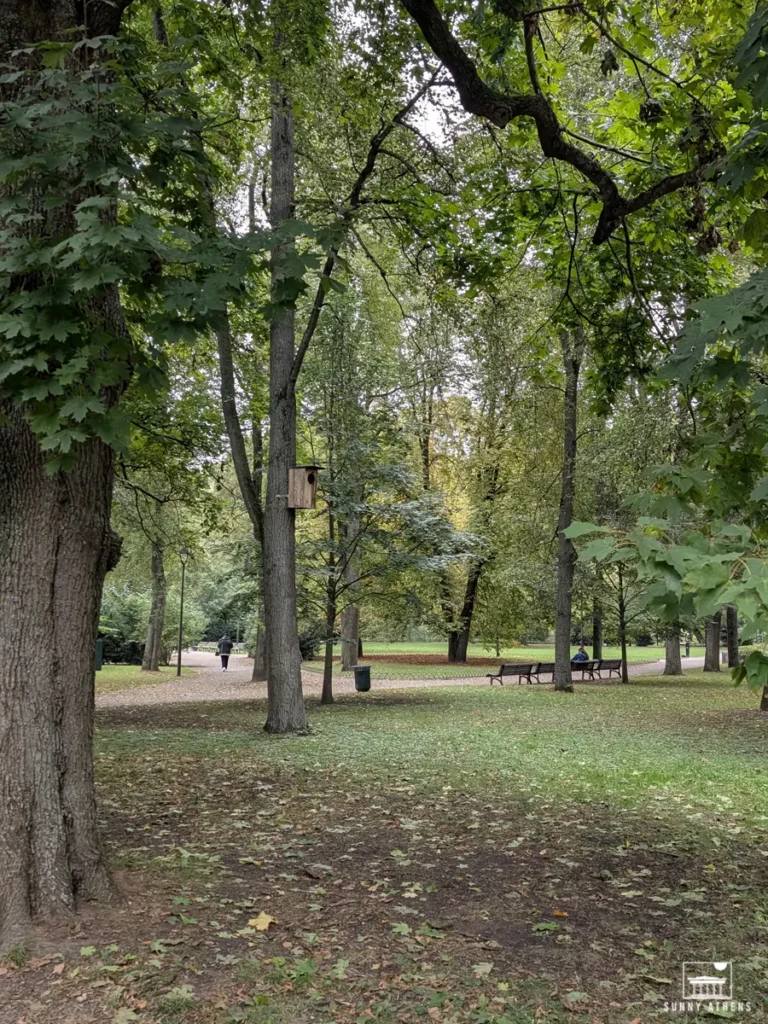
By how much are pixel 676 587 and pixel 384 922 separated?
8.55 ft

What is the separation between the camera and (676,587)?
237 cm

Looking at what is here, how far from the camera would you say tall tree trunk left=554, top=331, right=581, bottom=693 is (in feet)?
57.9

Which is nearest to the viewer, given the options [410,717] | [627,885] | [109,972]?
[109,972]

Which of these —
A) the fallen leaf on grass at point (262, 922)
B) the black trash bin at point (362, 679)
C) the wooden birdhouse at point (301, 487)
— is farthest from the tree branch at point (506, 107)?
the black trash bin at point (362, 679)

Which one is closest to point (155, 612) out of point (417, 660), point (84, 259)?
point (417, 660)

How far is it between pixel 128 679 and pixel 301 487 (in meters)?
14.4

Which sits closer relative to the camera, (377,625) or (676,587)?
(676,587)

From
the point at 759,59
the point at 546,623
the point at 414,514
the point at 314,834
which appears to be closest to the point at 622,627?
the point at 546,623

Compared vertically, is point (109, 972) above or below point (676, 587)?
below

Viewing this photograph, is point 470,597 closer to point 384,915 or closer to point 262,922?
point 384,915

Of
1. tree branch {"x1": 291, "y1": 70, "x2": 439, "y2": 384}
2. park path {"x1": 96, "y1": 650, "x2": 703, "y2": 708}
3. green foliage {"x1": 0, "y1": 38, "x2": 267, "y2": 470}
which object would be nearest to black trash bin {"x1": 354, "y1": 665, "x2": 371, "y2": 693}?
park path {"x1": 96, "y1": 650, "x2": 703, "y2": 708}

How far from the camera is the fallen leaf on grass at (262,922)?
3799 mm

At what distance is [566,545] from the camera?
1778cm

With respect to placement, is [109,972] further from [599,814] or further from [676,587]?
[599,814]
